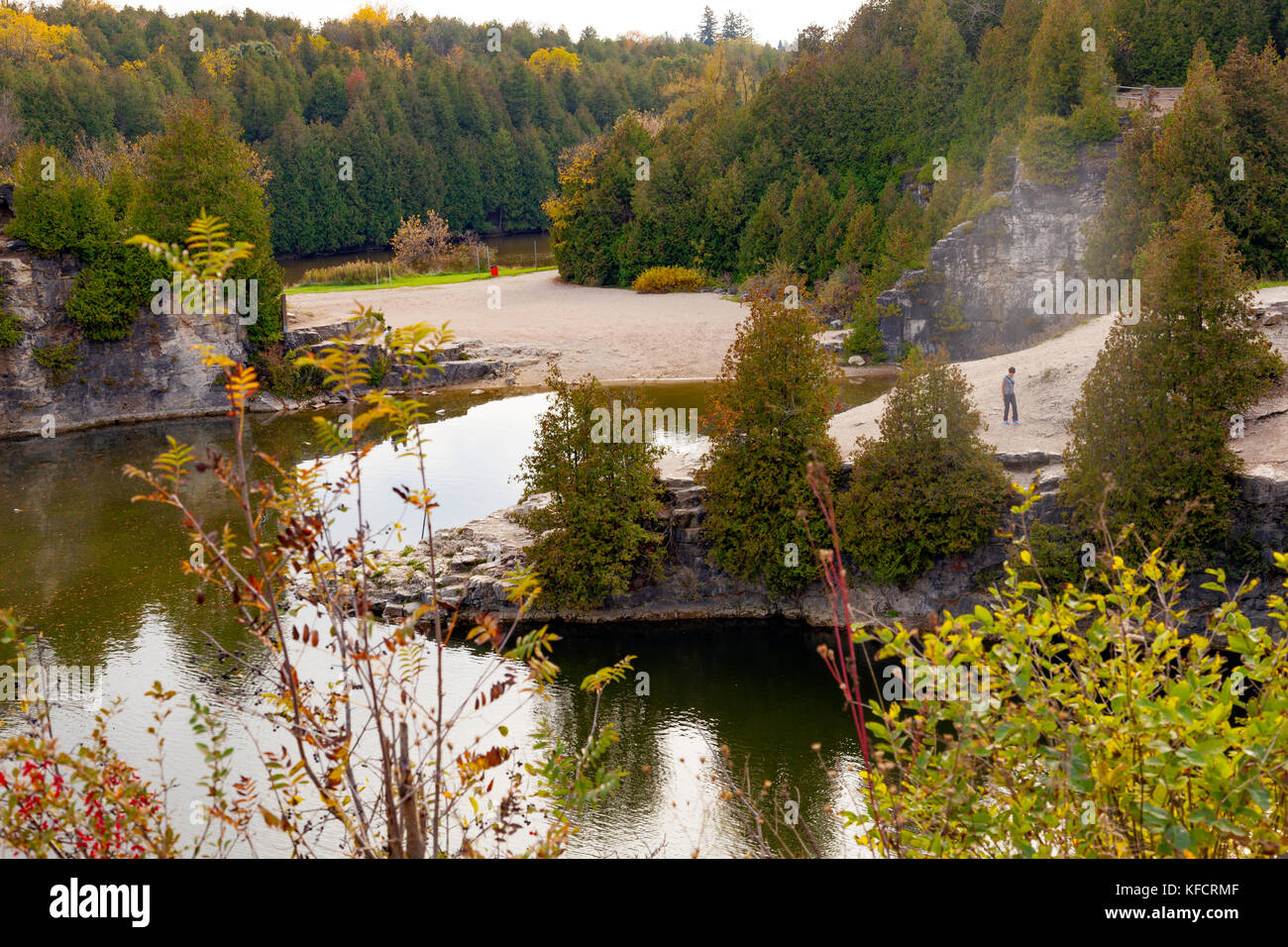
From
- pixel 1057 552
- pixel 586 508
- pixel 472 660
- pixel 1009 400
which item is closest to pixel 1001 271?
pixel 1009 400

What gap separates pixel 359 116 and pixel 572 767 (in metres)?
72.5

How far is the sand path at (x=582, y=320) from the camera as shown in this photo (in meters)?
36.9

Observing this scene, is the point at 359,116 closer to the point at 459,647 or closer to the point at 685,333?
Result: the point at 685,333

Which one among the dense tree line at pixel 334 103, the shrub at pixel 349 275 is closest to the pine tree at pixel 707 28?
the dense tree line at pixel 334 103

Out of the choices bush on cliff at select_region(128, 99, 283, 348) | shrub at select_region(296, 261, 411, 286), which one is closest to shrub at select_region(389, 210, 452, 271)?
shrub at select_region(296, 261, 411, 286)

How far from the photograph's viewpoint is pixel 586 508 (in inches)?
714

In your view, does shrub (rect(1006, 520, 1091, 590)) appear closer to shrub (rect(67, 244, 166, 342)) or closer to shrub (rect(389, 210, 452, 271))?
shrub (rect(67, 244, 166, 342))

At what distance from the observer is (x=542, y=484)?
1856cm

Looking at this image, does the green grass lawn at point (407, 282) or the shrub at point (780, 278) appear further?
the green grass lawn at point (407, 282)

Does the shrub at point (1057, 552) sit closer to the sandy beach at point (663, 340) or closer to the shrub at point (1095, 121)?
the sandy beach at point (663, 340)

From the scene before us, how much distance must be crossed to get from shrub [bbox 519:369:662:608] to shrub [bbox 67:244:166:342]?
19831 mm

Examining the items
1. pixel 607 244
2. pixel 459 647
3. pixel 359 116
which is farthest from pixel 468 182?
pixel 459 647

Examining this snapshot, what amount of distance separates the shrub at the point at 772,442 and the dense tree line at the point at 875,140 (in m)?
18.7

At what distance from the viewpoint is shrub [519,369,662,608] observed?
59.7 feet
